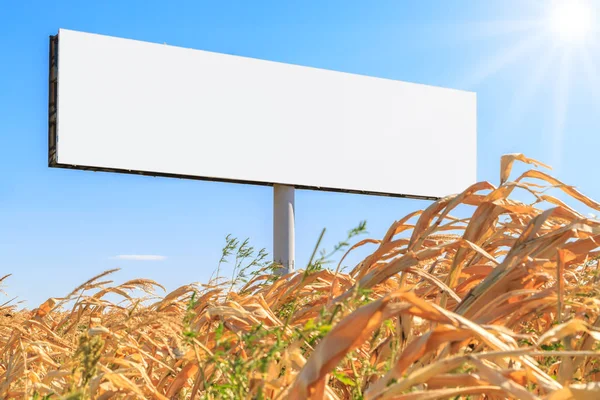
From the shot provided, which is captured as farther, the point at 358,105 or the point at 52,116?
the point at 358,105

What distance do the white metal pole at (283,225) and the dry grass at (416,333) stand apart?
6.14 m

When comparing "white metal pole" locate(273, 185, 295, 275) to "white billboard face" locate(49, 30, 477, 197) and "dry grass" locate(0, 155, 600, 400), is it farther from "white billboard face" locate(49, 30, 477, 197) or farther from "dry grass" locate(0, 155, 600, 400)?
"dry grass" locate(0, 155, 600, 400)

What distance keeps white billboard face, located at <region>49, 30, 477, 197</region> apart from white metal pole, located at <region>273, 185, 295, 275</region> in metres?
0.19

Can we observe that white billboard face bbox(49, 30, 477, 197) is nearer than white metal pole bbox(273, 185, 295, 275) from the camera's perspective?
Yes

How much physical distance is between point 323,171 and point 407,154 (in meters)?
1.32

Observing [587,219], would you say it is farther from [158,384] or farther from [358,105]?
[358,105]

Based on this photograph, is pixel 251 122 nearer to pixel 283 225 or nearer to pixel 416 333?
pixel 283 225

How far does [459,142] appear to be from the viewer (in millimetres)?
8898

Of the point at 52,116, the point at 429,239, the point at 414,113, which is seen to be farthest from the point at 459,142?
the point at 429,239

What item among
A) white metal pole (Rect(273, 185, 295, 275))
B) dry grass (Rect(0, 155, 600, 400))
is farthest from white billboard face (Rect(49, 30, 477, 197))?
dry grass (Rect(0, 155, 600, 400))

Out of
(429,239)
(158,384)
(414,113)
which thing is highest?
(414,113)

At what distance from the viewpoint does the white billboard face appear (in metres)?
6.33

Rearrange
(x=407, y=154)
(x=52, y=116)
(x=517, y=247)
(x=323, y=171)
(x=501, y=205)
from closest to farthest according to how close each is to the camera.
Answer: (x=517, y=247), (x=501, y=205), (x=52, y=116), (x=323, y=171), (x=407, y=154)

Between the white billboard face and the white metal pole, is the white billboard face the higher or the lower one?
the higher one
